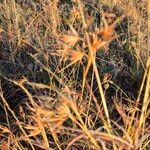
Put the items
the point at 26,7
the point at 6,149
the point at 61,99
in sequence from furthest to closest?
the point at 26,7 < the point at 6,149 < the point at 61,99

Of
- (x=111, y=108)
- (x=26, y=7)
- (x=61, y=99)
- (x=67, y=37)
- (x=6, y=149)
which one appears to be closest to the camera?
(x=67, y=37)

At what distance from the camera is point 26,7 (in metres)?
3.00

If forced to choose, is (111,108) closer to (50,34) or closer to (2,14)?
(50,34)

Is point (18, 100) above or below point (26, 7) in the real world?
below

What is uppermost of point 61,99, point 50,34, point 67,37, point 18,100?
point 67,37

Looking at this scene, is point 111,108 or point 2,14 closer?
point 111,108

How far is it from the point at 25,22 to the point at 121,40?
60cm

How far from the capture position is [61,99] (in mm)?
1149

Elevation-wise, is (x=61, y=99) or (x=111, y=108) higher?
(x=61, y=99)

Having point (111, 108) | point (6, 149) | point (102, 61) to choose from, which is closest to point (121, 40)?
point (102, 61)

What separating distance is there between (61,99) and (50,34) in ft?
4.65

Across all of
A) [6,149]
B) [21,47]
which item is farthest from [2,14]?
[6,149]

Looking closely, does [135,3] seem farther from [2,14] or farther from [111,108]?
[111,108]

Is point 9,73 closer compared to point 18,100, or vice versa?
point 18,100
